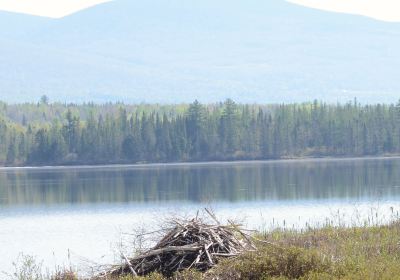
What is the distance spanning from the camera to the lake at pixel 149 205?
43562mm

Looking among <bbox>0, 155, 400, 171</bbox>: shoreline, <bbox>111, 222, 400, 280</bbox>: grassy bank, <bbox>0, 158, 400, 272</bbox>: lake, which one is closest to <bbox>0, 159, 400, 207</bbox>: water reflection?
<bbox>0, 158, 400, 272</bbox>: lake

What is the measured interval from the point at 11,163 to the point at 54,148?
32.7ft

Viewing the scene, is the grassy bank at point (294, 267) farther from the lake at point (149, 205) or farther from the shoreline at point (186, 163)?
the shoreline at point (186, 163)

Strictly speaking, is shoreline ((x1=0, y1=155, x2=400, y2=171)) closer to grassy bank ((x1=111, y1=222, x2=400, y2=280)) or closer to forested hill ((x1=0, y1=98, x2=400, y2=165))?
forested hill ((x1=0, y1=98, x2=400, y2=165))

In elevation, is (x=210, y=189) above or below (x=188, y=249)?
below

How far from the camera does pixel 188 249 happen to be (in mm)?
21406

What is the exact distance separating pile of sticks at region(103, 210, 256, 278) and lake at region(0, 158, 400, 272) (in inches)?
329

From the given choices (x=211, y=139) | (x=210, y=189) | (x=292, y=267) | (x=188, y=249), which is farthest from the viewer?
(x=211, y=139)

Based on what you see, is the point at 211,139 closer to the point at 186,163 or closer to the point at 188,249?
the point at 186,163

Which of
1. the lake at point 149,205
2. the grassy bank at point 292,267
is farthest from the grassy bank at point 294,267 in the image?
the lake at point 149,205

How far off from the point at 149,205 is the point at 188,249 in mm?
49407

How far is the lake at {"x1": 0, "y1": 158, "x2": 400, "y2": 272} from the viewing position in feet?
143

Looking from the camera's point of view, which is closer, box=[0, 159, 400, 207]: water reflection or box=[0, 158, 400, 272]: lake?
box=[0, 158, 400, 272]: lake

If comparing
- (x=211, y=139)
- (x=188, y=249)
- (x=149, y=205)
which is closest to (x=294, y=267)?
(x=188, y=249)
